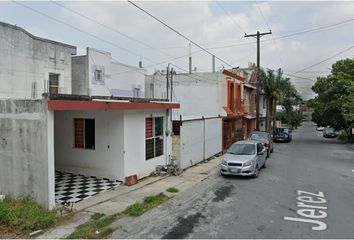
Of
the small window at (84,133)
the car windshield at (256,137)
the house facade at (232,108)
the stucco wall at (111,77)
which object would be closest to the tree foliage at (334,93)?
the house facade at (232,108)

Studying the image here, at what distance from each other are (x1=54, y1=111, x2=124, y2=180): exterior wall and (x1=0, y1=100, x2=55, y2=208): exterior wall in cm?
407

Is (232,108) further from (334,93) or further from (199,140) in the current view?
(334,93)

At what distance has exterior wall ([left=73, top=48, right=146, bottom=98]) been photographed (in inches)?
928

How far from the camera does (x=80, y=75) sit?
77.7 feet

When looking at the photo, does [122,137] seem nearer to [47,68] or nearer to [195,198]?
[195,198]

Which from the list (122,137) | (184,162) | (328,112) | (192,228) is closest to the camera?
(192,228)

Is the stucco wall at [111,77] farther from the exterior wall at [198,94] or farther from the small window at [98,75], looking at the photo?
the exterior wall at [198,94]

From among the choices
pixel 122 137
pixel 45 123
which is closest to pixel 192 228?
pixel 45 123

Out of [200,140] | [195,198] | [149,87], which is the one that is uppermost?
[149,87]

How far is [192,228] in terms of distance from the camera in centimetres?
924

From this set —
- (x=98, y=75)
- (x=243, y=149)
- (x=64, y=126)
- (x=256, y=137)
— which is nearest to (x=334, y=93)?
(x=256, y=137)

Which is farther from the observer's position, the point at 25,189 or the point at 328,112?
the point at 328,112

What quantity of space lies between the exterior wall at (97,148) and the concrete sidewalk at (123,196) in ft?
4.31

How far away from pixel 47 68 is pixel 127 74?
8.72 m
